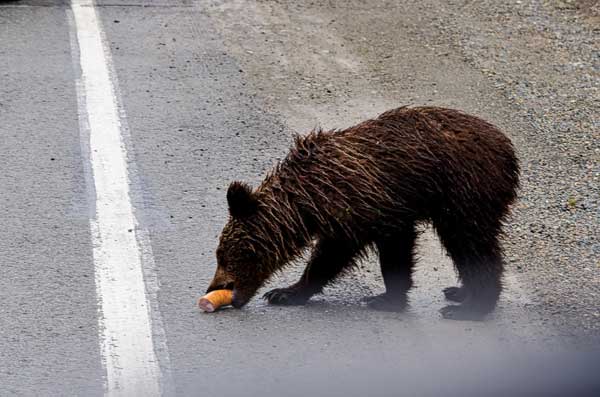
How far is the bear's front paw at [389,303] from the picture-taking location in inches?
185

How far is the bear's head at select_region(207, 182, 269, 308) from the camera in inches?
178

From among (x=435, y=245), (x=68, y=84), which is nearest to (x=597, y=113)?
(x=435, y=245)

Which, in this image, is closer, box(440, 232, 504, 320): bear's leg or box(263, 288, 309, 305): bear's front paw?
box(440, 232, 504, 320): bear's leg

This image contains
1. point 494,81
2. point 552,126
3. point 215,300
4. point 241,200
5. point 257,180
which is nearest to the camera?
point 241,200

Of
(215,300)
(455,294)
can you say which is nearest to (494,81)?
(455,294)

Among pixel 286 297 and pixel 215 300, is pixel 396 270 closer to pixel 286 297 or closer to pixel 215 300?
pixel 286 297

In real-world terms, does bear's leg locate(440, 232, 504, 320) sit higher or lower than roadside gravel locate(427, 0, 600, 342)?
higher

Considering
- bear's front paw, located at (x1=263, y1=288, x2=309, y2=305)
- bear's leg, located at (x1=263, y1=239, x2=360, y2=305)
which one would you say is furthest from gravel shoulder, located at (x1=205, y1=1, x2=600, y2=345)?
bear's front paw, located at (x1=263, y1=288, x2=309, y2=305)

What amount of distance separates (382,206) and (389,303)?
1.65 ft

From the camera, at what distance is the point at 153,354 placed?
4.17 metres

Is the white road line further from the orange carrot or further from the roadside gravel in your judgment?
the roadside gravel

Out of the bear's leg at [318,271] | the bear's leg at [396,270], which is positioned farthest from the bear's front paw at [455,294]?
the bear's leg at [318,271]

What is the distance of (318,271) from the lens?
4703mm

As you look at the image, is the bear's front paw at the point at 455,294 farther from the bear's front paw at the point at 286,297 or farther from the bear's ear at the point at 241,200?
the bear's ear at the point at 241,200
